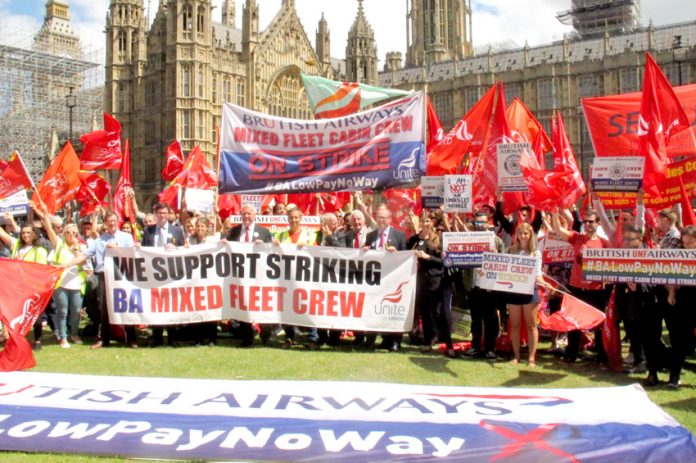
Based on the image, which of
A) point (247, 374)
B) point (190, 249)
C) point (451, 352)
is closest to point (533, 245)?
point (451, 352)

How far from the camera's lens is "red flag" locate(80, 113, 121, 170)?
14562 millimetres

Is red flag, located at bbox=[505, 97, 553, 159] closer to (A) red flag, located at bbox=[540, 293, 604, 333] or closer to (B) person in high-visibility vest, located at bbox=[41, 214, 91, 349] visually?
(A) red flag, located at bbox=[540, 293, 604, 333]

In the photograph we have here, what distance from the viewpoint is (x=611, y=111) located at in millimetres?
9617

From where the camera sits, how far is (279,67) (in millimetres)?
61500

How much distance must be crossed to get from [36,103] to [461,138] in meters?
57.0

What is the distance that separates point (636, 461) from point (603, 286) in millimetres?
4312

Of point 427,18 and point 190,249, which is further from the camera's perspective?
point 427,18

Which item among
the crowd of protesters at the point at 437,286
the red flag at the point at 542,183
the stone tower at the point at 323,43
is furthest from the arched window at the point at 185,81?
the red flag at the point at 542,183

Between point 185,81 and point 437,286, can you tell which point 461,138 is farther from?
point 185,81

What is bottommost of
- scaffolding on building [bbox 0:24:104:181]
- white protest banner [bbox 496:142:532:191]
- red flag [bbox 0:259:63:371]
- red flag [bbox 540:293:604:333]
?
red flag [bbox 540:293:604:333]

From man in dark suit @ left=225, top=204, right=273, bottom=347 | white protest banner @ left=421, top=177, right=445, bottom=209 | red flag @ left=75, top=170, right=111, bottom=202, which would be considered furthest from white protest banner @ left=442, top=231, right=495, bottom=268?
red flag @ left=75, top=170, right=111, bottom=202

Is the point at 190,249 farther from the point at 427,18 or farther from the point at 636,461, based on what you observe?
the point at 427,18

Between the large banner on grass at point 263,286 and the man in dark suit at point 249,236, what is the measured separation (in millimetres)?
243

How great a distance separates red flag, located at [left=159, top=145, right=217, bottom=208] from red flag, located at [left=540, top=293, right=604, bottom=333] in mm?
10282
